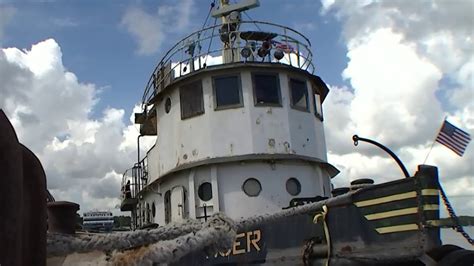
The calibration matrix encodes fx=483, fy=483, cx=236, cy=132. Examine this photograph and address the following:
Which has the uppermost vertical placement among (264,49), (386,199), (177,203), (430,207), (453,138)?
(264,49)

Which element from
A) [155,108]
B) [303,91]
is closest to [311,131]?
[303,91]

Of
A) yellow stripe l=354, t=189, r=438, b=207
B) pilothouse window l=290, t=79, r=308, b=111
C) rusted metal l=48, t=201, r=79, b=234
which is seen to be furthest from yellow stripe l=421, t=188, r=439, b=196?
pilothouse window l=290, t=79, r=308, b=111

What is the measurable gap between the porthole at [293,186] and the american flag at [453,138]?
3.80 meters

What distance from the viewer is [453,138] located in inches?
245

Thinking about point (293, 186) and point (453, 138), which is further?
point (293, 186)

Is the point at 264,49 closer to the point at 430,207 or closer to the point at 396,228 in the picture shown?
the point at 396,228

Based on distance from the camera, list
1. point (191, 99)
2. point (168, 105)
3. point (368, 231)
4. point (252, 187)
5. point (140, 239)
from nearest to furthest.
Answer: point (140, 239) < point (368, 231) < point (252, 187) < point (191, 99) < point (168, 105)

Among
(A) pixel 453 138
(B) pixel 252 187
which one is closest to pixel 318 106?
(B) pixel 252 187

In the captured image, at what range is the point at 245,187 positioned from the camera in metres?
9.36

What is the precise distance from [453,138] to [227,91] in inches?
190

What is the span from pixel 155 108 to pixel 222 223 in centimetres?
861

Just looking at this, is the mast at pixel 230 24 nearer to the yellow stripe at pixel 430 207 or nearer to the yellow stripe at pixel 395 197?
the yellow stripe at pixel 395 197

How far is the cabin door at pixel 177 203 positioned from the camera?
9.81 metres

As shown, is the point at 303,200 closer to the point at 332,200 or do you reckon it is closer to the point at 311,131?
the point at 332,200
